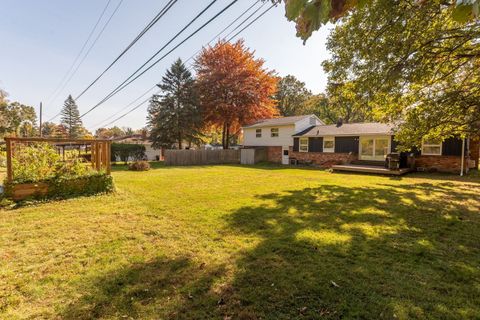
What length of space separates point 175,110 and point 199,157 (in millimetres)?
5847

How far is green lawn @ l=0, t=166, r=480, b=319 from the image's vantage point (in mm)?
2520

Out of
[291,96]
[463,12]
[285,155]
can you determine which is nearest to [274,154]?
[285,155]

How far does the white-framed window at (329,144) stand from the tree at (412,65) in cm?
867

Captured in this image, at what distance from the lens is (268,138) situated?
24.7 metres

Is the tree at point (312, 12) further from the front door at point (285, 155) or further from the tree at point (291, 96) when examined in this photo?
the tree at point (291, 96)

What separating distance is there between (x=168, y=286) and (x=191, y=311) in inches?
22.1

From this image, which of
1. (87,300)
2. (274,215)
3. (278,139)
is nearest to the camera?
(87,300)

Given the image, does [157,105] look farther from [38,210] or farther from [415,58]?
[415,58]

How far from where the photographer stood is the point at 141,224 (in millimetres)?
5102

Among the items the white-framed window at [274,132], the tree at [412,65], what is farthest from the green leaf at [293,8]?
the white-framed window at [274,132]

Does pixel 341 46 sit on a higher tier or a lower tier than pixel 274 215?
higher

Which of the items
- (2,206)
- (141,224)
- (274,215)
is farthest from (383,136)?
(2,206)

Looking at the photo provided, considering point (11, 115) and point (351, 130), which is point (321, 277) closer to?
point (351, 130)

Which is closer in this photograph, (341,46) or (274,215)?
(274,215)
